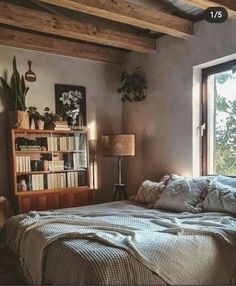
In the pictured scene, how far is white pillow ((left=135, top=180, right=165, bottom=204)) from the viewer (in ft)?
9.73

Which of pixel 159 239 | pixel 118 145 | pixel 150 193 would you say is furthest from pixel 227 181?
pixel 118 145

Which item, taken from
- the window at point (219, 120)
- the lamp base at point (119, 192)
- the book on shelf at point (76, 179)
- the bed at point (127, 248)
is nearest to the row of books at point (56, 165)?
the book on shelf at point (76, 179)

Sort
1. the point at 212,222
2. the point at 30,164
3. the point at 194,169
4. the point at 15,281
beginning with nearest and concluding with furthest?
the point at 212,222 < the point at 15,281 < the point at 194,169 < the point at 30,164

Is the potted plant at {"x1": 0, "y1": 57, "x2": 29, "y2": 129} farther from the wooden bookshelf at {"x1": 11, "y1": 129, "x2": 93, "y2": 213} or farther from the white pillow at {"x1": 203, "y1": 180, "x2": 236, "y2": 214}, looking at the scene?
the white pillow at {"x1": 203, "y1": 180, "x2": 236, "y2": 214}

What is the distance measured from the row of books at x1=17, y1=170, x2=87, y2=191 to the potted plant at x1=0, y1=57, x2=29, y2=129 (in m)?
0.64

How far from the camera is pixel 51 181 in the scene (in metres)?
3.58

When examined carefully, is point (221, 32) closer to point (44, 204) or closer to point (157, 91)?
point (157, 91)

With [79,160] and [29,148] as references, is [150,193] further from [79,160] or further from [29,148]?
[29,148]

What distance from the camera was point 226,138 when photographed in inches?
123

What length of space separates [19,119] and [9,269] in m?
1.60

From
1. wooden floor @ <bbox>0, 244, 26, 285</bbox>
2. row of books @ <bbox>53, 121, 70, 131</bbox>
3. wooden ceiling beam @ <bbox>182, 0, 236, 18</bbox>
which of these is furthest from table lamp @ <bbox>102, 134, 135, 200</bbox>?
wooden ceiling beam @ <bbox>182, 0, 236, 18</bbox>

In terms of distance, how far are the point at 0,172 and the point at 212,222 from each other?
258 centimetres

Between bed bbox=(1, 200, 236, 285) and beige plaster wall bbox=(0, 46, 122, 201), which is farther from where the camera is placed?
beige plaster wall bbox=(0, 46, 122, 201)

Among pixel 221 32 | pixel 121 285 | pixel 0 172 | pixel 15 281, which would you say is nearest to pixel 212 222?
pixel 121 285
